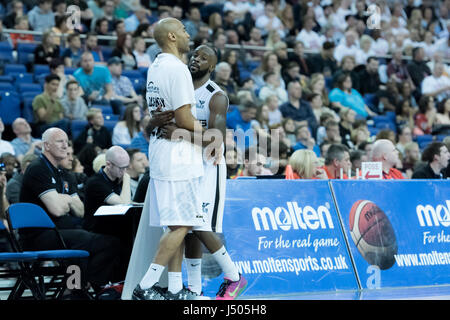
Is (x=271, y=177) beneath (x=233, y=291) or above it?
above

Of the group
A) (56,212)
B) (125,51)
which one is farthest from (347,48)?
(56,212)

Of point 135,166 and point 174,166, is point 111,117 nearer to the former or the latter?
point 135,166

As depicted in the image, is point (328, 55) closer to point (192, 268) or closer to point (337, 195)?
point (337, 195)

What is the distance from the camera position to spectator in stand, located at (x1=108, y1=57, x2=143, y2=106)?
1351cm

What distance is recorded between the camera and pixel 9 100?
1190 cm

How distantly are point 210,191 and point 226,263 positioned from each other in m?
0.62

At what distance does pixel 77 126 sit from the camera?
11953 mm

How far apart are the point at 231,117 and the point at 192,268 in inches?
284

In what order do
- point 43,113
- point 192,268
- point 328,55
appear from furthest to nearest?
point 328,55 < point 43,113 < point 192,268

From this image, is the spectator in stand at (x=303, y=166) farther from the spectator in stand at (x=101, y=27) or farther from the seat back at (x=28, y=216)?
the spectator in stand at (x=101, y=27)

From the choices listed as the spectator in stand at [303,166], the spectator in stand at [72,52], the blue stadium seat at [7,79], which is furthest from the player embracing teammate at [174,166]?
the spectator in stand at [72,52]

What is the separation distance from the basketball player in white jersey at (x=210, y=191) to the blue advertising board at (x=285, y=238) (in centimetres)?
74
